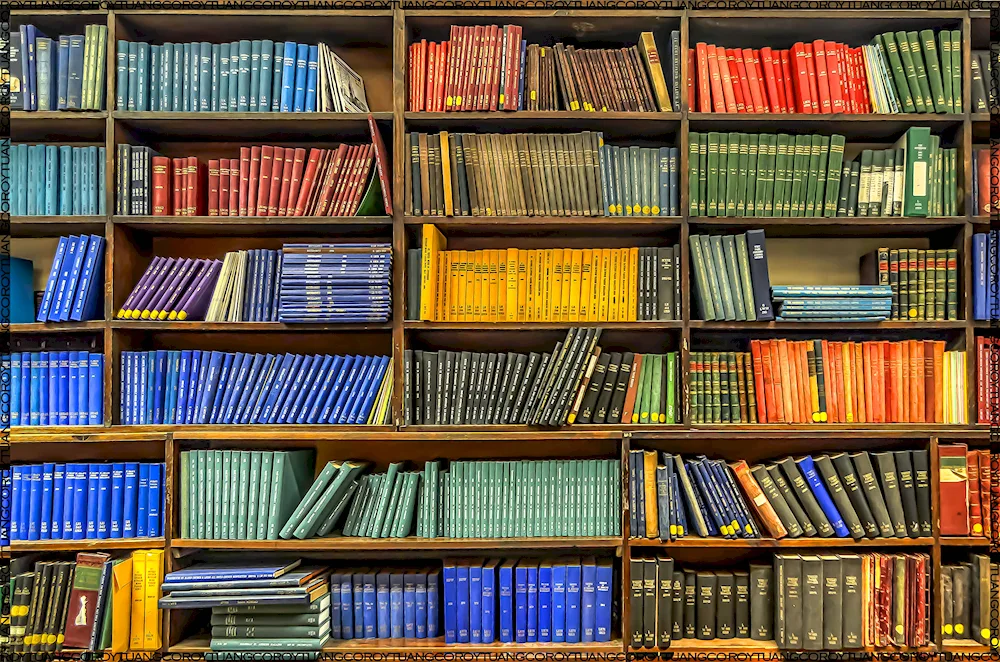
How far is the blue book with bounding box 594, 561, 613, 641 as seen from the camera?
86.9 inches

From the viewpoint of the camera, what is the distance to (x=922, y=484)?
2221 millimetres

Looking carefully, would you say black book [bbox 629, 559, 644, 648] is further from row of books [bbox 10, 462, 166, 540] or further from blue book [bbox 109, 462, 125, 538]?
blue book [bbox 109, 462, 125, 538]

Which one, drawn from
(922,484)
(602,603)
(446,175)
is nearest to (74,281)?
→ (446,175)

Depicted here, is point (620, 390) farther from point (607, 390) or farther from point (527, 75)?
point (527, 75)

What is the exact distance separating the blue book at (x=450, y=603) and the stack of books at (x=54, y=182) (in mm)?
1596

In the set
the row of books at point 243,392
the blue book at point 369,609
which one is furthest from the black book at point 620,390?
the blue book at point 369,609

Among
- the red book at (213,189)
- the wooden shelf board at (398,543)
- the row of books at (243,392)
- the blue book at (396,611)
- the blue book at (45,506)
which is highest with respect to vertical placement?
the red book at (213,189)

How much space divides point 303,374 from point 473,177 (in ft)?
2.75

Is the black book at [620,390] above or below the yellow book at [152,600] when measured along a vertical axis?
above

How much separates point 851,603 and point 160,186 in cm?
256

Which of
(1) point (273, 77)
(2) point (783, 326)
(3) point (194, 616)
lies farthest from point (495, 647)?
(1) point (273, 77)

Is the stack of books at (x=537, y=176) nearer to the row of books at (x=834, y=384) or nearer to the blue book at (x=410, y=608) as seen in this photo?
the row of books at (x=834, y=384)

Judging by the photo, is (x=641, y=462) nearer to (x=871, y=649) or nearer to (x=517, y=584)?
(x=517, y=584)

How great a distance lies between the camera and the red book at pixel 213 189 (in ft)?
7.52
